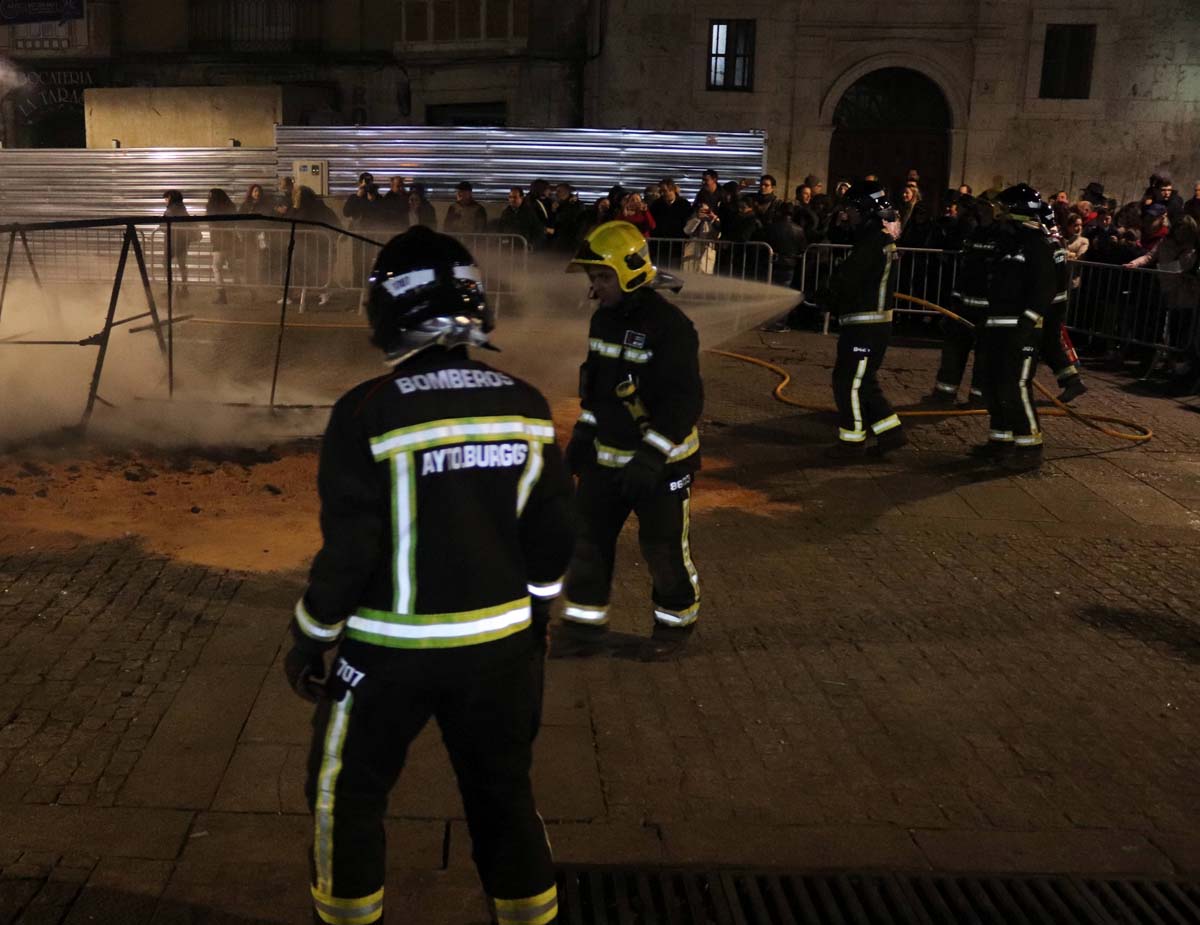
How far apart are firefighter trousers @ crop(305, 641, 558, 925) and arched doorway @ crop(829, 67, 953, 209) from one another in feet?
67.9

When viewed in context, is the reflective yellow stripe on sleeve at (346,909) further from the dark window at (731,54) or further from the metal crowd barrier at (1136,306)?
the dark window at (731,54)

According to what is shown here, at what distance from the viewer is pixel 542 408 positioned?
10.3 feet

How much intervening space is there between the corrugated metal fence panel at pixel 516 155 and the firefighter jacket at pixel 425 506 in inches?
639

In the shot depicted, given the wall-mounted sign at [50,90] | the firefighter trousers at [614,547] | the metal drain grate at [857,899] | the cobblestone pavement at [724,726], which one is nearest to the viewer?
the metal drain grate at [857,899]

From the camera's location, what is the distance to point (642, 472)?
499 centimetres

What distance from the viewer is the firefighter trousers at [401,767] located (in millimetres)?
2992

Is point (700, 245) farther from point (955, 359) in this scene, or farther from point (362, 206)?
point (362, 206)

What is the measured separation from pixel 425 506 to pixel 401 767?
2.15 ft

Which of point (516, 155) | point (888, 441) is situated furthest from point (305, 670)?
point (516, 155)

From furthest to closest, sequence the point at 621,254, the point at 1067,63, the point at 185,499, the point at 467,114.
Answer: the point at 467,114, the point at 1067,63, the point at 185,499, the point at 621,254

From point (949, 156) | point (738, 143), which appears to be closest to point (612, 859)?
point (738, 143)

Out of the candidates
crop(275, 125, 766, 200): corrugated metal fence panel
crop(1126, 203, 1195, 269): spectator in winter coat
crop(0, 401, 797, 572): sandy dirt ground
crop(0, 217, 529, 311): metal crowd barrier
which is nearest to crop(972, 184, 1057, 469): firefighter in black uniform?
crop(0, 401, 797, 572): sandy dirt ground


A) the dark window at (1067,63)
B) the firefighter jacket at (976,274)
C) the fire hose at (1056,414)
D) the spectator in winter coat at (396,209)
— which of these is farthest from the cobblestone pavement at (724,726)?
the dark window at (1067,63)

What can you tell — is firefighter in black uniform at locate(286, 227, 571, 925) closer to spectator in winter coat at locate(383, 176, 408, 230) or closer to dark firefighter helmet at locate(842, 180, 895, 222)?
dark firefighter helmet at locate(842, 180, 895, 222)
